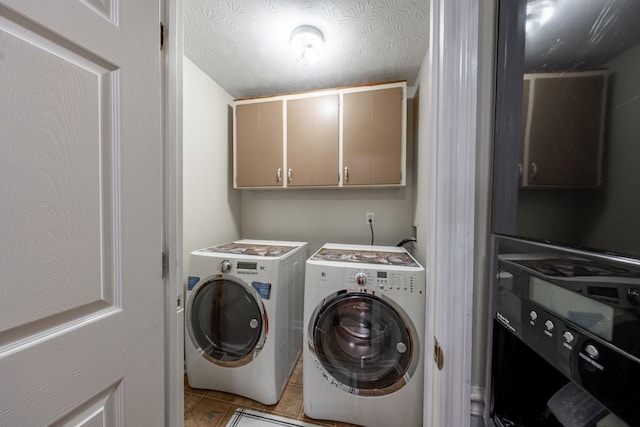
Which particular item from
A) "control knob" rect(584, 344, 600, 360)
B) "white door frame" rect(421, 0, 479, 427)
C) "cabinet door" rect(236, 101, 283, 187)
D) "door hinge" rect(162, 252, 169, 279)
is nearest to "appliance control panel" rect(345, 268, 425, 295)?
"white door frame" rect(421, 0, 479, 427)

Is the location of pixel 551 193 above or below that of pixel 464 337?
above

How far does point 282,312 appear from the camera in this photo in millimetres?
1471

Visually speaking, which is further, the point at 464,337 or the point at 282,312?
the point at 282,312

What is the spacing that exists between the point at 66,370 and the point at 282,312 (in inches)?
43.3

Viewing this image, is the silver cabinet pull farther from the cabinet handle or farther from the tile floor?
the tile floor

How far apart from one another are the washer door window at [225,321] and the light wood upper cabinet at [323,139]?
3.12ft

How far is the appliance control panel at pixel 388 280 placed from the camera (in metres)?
1.21

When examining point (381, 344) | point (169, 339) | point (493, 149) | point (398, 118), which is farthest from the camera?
point (398, 118)

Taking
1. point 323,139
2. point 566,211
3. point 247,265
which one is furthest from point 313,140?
point 566,211

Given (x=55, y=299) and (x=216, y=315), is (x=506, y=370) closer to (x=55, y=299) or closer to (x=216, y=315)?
(x=55, y=299)

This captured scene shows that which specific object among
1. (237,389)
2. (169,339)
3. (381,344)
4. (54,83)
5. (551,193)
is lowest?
(237,389)

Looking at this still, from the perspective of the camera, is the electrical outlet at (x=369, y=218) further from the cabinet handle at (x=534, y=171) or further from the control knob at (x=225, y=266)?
the cabinet handle at (x=534, y=171)

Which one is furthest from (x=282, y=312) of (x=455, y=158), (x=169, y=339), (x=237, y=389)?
(x=455, y=158)

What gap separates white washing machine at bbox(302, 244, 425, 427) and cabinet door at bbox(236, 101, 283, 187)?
102cm
